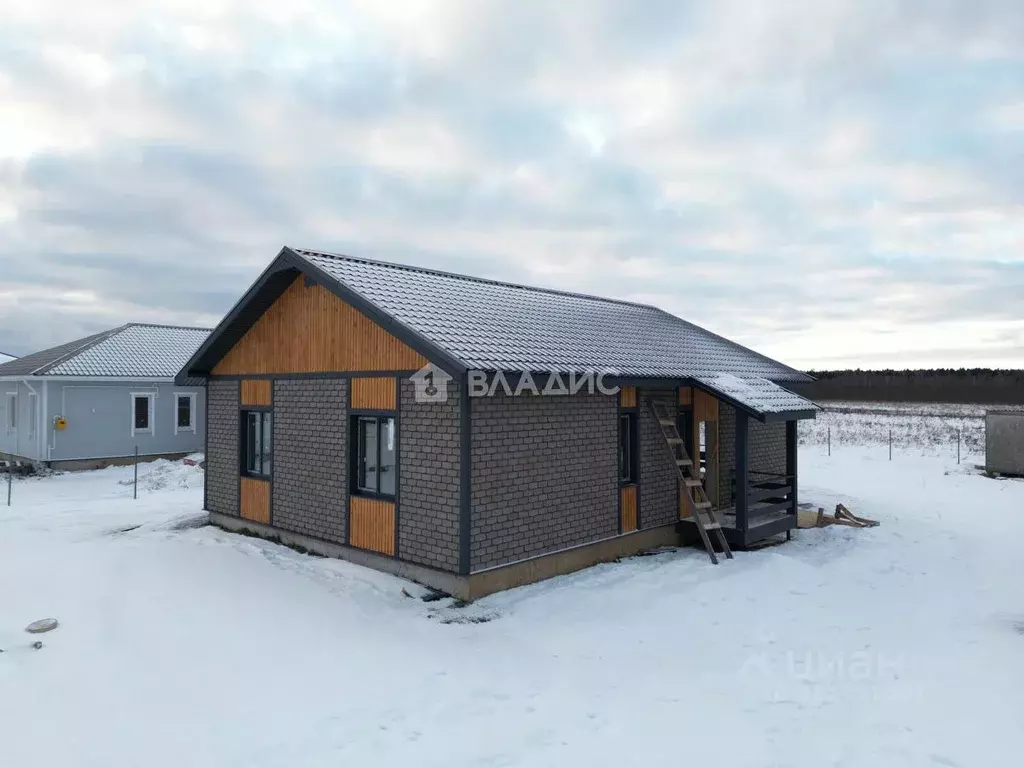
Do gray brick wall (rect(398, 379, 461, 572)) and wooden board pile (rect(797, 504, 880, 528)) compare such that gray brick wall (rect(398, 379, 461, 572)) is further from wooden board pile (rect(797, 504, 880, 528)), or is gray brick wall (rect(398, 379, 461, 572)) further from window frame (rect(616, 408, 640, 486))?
wooden board pile (rect(797, 504, 880, 528))

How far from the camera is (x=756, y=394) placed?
42.7ft

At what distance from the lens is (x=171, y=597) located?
29.9 feet

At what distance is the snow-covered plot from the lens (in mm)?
27547

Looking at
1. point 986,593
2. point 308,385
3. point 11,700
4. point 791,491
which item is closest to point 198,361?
point 308,385

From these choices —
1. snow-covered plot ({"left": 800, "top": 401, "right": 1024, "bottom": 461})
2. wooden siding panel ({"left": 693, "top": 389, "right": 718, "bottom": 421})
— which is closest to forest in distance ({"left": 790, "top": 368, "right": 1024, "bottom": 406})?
snow-covered plot ({"left": 800, "top": 401, "right": 1024, "bottom": 461})

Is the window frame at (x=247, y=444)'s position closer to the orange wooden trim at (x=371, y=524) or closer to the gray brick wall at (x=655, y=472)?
the orange wooden trim at (x=371, y=524)

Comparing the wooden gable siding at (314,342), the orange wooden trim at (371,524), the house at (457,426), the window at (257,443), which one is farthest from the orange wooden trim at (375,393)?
the window at (257,443)

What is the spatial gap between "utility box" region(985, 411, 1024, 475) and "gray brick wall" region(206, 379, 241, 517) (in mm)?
19952

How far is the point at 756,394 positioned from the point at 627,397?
270 cm

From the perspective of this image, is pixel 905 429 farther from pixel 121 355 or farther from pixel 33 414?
pixel 33 414

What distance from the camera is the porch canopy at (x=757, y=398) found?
12117mm

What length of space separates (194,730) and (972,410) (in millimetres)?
56645

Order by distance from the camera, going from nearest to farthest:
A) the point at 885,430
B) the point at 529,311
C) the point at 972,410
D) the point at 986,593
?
the point at 986,593 → the point at 529,311 → the point at 885,430 → the point at 972,410

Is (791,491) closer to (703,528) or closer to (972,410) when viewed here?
(703,528)
